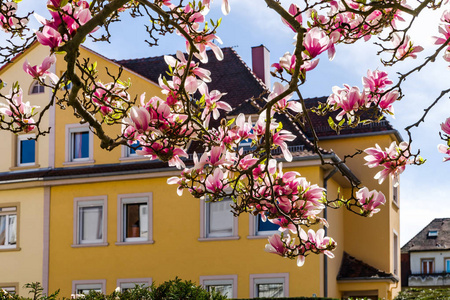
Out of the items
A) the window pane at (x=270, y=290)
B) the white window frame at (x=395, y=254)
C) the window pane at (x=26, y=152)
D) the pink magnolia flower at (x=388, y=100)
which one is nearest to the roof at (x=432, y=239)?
the white window frame at (x=395, y=254)

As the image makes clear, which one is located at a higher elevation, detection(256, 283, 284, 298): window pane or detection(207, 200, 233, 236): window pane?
detection(207, 200, 233, 236): window pane

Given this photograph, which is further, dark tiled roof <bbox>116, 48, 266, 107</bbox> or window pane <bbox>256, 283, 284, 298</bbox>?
dark tiled roof <bbox>116, 48, 266, 107</bbox>

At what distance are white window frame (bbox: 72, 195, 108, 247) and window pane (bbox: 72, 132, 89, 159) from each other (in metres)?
1.58

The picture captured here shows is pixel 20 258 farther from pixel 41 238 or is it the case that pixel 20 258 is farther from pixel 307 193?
pixel 307 193

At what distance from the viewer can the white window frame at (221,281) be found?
2316 centimetres

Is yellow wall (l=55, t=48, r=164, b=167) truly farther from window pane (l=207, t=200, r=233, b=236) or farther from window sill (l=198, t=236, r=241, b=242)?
window sill (l=198, t=236, r=241, b=242)

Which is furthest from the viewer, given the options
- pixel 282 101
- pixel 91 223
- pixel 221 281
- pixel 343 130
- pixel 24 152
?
pixel 24 152

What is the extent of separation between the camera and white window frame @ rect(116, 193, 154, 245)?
24.5 metres

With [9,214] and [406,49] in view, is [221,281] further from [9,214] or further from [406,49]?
[406,49]

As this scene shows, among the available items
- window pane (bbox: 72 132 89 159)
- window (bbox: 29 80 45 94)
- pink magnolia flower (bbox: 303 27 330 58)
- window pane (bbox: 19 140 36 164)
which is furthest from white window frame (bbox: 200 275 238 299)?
pink magnolia flower (bbox: 303 27 330 58)

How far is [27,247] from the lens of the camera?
25625 mm

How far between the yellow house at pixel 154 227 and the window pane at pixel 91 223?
0.03 metres

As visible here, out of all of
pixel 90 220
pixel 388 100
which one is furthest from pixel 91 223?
pixel 388 100

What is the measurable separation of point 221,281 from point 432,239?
40.9m
